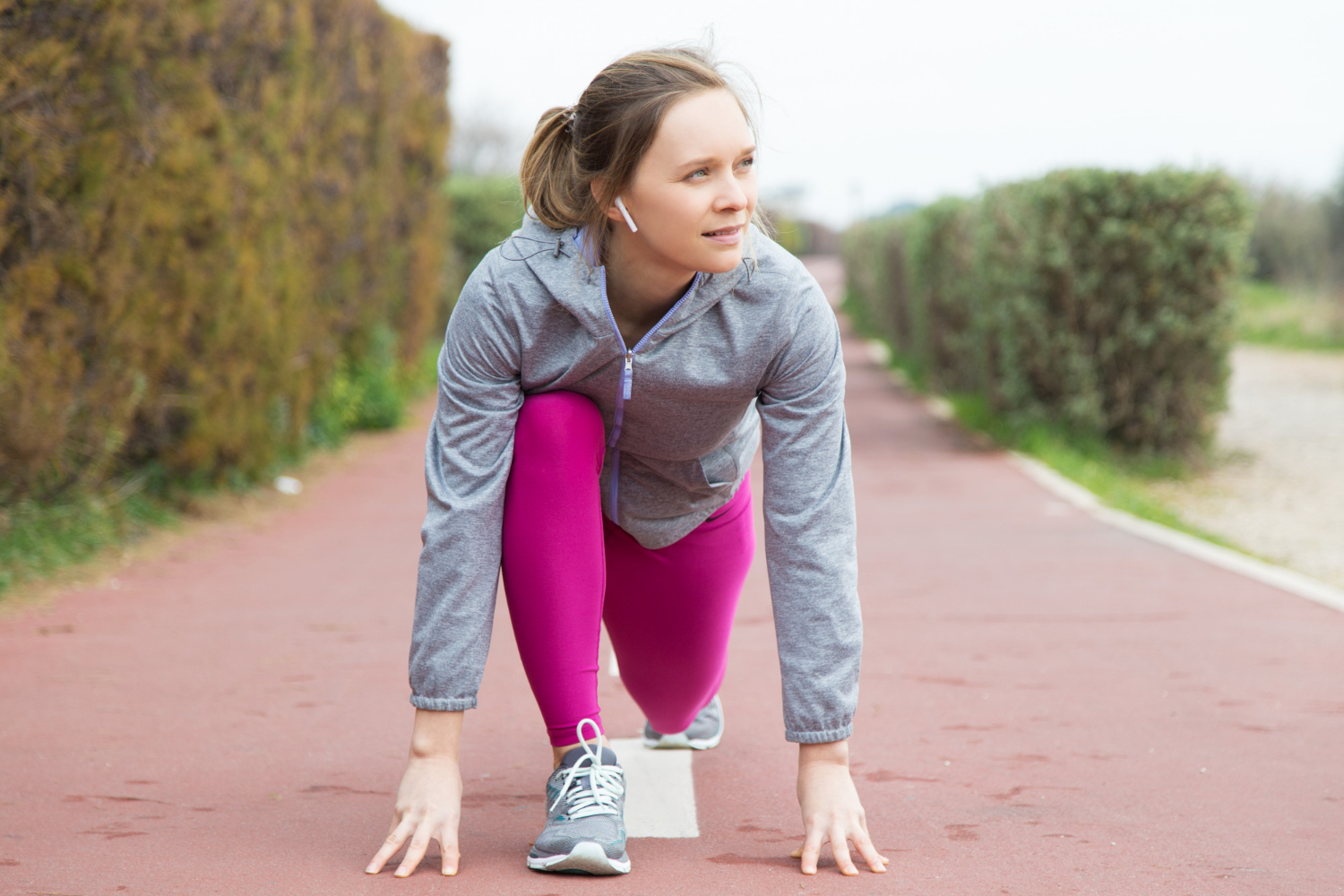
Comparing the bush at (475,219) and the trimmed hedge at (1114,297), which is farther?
the bush at (475,219)

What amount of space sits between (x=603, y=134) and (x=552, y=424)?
A: 55 cm

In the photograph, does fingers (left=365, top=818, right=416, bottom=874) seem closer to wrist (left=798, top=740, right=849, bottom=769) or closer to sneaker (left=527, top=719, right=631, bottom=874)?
sneaker (left=527, top=719, right=631, bottom=874)

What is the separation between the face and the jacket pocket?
20.3 inches

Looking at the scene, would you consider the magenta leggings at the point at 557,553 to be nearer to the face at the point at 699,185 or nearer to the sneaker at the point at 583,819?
the sneaker at the point at 583,819

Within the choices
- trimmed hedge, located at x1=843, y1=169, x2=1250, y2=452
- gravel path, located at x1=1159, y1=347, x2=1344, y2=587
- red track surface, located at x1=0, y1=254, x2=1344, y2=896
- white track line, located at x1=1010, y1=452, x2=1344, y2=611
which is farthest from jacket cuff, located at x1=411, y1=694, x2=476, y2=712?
trimmed hedge, located at x1=843, y1=169, x2=1250, y2=452

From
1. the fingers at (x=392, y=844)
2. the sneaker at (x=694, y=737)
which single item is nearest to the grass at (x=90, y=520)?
the sneaker at (x=694, y=737)

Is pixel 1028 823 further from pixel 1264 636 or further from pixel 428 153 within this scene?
pixel 428 153

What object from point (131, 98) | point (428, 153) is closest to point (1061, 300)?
point (428, 153)

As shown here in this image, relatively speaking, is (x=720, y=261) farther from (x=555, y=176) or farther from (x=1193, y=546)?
(x=1193, y=546)

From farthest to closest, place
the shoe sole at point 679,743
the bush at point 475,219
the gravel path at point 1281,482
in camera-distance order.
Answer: the bush at point 475,219 → the gravel path at point 1281,482 → the shoe sole at point 679,743

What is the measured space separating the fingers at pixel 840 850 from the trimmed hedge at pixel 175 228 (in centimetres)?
376

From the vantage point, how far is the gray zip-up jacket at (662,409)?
2.33 meters

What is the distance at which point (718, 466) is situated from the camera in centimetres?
269

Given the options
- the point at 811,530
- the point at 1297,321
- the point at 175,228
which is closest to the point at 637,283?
the point at 811,530
